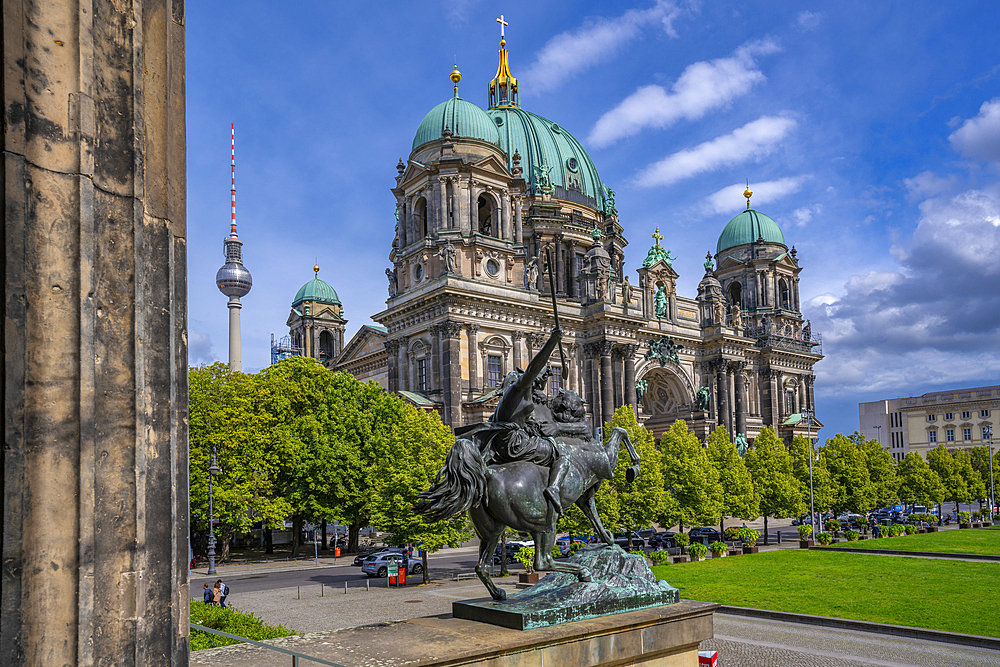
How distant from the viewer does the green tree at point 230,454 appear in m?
44.5

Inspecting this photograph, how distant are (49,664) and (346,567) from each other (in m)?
41.4

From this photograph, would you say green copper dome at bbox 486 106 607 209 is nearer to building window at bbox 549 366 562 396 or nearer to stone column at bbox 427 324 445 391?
building window at bbox 549 366 562 396

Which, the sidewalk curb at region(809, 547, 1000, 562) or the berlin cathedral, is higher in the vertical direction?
the berlin cathedral

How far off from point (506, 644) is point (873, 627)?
16049 mm

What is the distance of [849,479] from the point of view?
6056 centimetres

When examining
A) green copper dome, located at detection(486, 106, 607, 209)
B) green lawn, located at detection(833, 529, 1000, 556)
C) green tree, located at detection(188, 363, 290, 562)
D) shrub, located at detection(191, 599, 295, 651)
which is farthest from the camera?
green copper dome, located at detection(486, 106, 607, 209)

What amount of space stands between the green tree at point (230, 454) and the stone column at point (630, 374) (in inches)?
1298

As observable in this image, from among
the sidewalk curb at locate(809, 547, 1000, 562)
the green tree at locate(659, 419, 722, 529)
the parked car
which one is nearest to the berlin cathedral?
the green tree at locate(659, 419, 722, 529)

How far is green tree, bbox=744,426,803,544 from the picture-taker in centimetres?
5281

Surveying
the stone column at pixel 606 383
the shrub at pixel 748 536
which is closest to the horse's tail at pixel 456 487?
the shrub at pixel 748 536

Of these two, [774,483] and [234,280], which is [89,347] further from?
[234,280]

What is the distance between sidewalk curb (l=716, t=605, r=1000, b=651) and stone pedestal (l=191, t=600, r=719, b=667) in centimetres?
1182

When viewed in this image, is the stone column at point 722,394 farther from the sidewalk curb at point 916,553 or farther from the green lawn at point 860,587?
the green lawn at point 860,587

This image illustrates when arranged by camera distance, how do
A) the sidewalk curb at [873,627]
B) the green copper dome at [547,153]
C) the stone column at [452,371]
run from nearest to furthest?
the sidewalk curb at [873,627] < the stone column at [452,371] < the green copper dome at [547,153]
